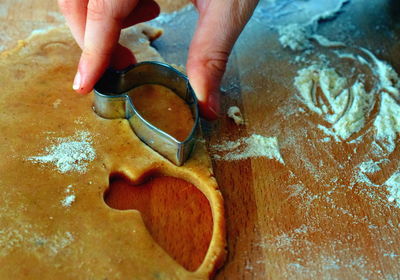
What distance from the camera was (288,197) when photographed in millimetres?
1256

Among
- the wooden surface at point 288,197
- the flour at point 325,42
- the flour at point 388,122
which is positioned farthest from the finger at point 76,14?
the flour at point 388,122

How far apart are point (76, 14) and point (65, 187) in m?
0.58

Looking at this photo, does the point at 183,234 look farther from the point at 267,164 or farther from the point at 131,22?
the point at 131,22

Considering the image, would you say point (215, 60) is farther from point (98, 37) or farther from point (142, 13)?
→ point (142, 13)

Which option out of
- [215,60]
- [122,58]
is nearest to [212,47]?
[215,60]

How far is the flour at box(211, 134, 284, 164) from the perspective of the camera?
134 cm

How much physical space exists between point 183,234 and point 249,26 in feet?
3.28

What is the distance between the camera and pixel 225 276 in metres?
1.09

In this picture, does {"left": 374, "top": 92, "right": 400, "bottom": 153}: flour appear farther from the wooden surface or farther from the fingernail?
the fingernail

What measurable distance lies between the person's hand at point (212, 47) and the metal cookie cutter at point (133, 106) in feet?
0.18

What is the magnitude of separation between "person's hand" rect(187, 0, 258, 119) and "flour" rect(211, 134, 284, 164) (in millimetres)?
130

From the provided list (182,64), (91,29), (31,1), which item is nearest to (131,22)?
(182,64)

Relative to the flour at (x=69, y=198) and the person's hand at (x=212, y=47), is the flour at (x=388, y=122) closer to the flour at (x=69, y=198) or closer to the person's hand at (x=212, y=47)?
the person's hand at (x=212, y=47)

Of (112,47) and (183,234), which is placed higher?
(112,47)
